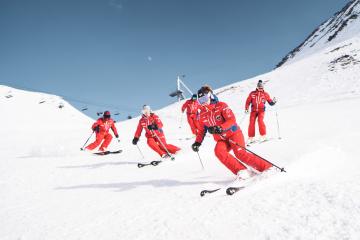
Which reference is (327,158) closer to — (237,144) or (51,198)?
(237,144)

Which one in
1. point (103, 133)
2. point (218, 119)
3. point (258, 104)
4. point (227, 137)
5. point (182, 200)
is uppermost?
point (103, 133)

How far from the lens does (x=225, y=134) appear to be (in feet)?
18.3

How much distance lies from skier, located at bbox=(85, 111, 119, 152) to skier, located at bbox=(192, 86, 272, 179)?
739cm

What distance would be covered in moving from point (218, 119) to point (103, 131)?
26.1 ft

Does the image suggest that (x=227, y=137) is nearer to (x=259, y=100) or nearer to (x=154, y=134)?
(x=154, y=134)

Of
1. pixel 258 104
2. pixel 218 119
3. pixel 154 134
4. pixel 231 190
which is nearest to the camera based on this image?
pixel 231 190

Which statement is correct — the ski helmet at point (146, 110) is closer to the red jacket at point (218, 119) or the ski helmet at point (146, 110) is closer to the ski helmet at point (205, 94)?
the red jacket at point (218, 119)

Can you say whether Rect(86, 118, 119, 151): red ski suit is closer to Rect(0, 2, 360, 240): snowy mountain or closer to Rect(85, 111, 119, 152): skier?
Rect(85, 111, 119, 152): skier

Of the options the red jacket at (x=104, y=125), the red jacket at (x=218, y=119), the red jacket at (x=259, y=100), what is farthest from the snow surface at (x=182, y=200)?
the red jacket at (x=104, y=125)

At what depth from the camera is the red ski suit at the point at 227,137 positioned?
5.16 metres

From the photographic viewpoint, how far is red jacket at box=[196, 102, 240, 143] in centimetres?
555

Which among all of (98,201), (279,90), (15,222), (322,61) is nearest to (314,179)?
(98,201)

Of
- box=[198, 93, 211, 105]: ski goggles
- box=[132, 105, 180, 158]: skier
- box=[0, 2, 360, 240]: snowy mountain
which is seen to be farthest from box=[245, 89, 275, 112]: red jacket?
box=[198, 93, 211, 105]: ski goggles

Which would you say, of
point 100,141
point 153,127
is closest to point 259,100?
point 153,127
